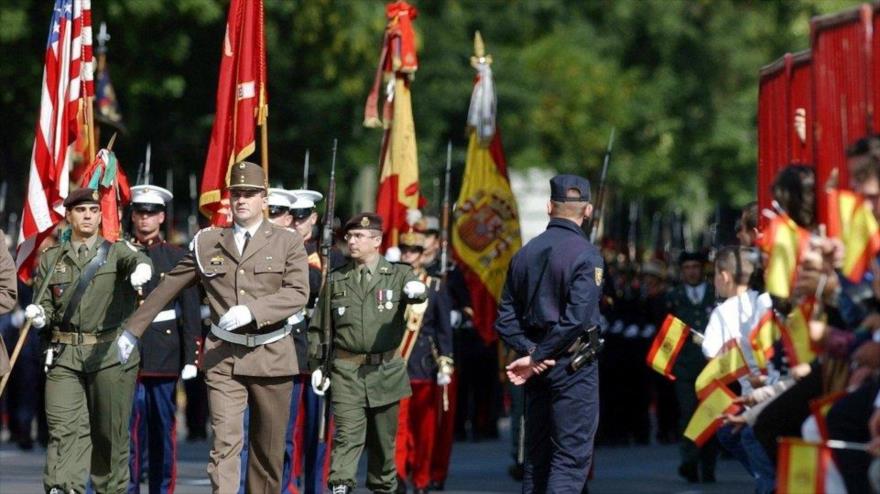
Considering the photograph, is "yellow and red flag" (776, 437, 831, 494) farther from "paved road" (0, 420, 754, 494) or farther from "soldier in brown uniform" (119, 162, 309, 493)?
"paved road" (0, 420, 754, 494)

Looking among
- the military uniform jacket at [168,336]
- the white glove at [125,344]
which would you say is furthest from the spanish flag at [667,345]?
the military uniform jacket at [168,336]

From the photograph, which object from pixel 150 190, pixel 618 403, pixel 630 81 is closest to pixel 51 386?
pixel 150 190

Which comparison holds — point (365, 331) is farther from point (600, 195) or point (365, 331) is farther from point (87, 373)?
point (600, 195)

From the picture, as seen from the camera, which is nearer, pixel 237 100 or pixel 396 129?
pixel 237 100

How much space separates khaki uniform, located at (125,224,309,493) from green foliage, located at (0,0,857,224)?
16.9m

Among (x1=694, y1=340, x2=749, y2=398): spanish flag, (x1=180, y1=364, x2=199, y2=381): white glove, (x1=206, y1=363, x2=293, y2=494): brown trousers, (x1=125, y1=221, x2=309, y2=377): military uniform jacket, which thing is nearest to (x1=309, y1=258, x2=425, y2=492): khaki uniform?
(x1=180, y1=364, x2=199, y2=381): white glove

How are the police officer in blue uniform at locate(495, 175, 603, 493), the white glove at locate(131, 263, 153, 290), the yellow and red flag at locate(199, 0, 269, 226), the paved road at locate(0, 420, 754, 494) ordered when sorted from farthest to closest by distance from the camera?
the paved road at locate(0, 420, 754, 494) < the yellow and red flag at locate(199, 0, 269, 226) < the white glove at locate(131, 263, 153, 290) < the police officer in blue uniform at locate(495, 175, 603, 493)

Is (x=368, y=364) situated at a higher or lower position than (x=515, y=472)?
higher

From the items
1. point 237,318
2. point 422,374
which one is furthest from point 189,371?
point 422,374

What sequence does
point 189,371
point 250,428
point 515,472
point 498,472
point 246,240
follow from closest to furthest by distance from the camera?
→ point 246,240 < point 250,428 < point 189,371 < point 515,472 < point 498,472

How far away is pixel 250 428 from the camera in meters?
12.5

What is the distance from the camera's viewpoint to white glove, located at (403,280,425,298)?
44.5 ft

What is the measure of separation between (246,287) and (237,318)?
329 millimetres

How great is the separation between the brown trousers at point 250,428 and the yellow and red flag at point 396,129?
494 cm
